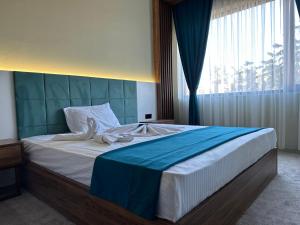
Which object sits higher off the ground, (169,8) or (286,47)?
(169,8)

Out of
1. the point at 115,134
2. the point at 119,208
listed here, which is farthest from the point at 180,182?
the point at 115,134

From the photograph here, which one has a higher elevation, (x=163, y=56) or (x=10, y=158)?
(x=163, y=56)

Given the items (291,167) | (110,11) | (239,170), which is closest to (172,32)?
(110,11)

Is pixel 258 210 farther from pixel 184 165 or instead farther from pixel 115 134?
pixel 115 134

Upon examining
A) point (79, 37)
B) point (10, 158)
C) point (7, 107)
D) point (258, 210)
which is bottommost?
point (258, 210)

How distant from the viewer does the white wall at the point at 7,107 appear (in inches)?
94.9

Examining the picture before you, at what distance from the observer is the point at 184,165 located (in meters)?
1.23

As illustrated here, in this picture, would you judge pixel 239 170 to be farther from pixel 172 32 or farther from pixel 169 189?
pixel 172 32

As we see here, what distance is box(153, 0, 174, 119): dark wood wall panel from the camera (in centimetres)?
453

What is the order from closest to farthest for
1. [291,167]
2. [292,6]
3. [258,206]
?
[258,206] < [291,167] < [292,6]

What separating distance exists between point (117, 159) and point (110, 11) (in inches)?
123

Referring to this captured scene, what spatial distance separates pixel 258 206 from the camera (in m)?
1.84

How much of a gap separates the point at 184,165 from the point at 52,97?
7.41ft

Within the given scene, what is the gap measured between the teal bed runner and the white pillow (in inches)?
49.1
